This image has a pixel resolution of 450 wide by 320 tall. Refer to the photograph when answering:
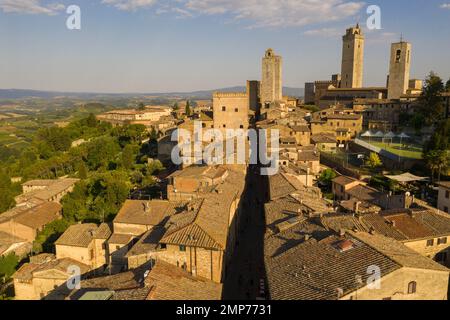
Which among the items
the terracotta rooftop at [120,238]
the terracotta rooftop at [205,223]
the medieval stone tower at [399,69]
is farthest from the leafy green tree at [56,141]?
the medieval stone tower at [399,69]

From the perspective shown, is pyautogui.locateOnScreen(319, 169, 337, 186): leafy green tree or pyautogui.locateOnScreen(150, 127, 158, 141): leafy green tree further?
pyautogui.locateOnScreen(150, 127, 158, 141): leafy green tree

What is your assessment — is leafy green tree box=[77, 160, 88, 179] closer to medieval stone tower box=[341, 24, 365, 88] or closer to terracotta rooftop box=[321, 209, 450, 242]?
terracotta rooftop box=[321, 209, 450, 242]

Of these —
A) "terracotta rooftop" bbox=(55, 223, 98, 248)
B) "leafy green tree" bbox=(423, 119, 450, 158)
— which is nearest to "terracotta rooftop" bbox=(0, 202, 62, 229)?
"terracotta rooftop" bbox=(55, 223, 98, 248)

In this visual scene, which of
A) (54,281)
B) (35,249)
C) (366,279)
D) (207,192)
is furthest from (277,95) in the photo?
(366,279)

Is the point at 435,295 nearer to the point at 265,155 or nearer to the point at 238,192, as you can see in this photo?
the point at 238,192

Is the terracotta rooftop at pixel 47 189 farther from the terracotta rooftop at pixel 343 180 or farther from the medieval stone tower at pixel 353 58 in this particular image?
the medieval stone tower at pixel 353 58

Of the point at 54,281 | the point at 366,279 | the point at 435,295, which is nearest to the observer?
the point at 366,279

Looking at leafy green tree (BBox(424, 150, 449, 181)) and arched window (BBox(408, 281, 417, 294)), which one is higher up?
leafy green tree (BBox(424, 150, 449, 181))
